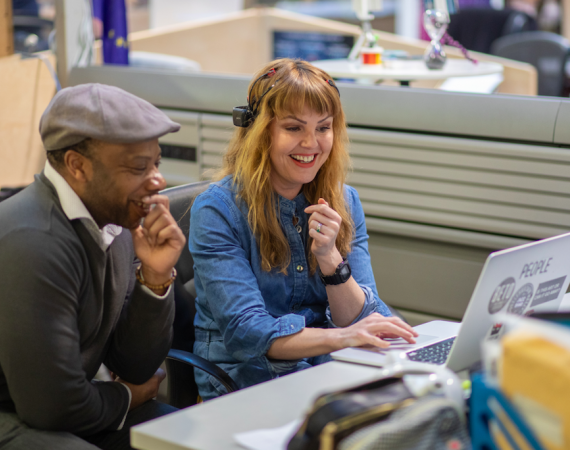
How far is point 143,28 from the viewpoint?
7.61m

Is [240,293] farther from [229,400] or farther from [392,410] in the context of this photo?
[392,410]

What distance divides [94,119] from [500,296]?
801 millimetres

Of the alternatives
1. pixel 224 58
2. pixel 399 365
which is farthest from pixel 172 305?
pixel 224 58

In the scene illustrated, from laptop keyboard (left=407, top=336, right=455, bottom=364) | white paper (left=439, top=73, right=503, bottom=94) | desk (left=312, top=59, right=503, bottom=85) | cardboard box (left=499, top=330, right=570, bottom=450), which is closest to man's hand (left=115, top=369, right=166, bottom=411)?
laptop keyboard (left=407, top=336, right=455, bottom=364)

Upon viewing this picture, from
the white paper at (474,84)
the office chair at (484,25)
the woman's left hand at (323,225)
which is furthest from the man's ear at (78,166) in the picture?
the office chair at (484,25)

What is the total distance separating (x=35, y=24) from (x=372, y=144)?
14.0ft

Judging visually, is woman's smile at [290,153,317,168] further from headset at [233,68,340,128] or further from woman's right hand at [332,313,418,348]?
woman's right hand at [332,313,418,348]

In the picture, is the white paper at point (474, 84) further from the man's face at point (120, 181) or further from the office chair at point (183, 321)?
the man's face at point (120, 181)

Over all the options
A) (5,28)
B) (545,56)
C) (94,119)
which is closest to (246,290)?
(94,119)

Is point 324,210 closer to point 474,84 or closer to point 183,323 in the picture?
point 183,323

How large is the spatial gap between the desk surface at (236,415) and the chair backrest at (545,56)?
392cm

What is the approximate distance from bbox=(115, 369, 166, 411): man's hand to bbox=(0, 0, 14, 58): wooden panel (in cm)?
221

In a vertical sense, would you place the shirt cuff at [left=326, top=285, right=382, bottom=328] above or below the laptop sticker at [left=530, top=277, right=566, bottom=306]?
below

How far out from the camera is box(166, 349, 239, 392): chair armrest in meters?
1.53
